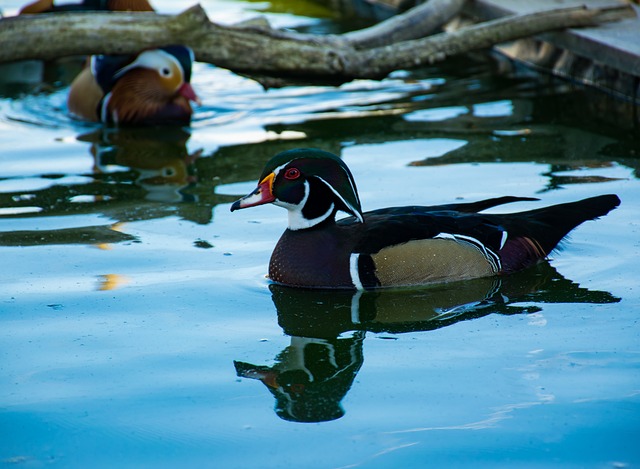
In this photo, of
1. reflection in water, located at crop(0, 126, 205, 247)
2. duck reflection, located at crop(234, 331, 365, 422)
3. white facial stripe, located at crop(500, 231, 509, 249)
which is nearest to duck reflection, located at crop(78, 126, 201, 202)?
reflection in water, located at crop(0, 126, 205, 247)

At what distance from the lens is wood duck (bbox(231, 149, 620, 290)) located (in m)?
5.02

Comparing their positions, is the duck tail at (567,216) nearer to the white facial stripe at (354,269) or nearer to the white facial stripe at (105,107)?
the white facial stripe at (354,269)

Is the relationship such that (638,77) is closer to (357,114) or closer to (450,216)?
(357,114)

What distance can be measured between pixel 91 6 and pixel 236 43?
2309mm

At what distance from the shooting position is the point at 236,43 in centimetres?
804

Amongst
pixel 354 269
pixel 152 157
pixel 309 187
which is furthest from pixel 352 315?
pixel 152 157

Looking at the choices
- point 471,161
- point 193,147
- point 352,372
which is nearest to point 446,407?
point 352,372

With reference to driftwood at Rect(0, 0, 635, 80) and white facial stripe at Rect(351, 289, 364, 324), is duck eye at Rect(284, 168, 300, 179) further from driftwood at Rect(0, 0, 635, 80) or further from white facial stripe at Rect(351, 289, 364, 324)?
driftwood at Rect(0, 0, 635, 80)

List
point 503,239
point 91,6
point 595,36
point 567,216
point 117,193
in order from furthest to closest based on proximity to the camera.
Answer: point 91,6
point 595,36
point 117,193
point 567,216
point 503,239

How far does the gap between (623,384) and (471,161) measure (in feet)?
11.3

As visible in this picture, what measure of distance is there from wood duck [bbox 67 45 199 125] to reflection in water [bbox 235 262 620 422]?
3.88m

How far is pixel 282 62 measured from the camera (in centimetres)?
811

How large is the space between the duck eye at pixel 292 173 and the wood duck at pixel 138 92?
12.1 feet

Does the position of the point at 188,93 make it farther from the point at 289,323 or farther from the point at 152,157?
the point at 289,323
